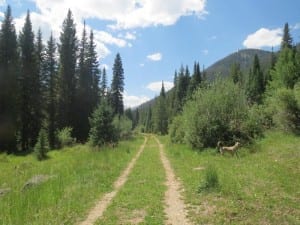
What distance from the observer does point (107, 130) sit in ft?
123

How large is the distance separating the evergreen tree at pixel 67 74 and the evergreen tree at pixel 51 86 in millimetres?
935

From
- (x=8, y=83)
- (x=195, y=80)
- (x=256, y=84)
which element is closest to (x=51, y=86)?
(x=8, y=83)

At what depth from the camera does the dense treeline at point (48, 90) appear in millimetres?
43375

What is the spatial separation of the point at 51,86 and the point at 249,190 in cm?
4554

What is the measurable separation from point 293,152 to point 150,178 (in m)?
8.22

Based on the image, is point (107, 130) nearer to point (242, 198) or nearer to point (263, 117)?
point (263, 117)

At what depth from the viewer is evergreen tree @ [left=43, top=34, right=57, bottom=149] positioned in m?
53.4

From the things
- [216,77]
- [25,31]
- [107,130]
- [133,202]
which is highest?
[25,31]

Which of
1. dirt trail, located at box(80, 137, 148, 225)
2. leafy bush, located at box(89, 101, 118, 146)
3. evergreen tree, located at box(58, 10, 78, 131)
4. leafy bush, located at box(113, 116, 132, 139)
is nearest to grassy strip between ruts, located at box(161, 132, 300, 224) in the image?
dirt trail, located at box(80, 137, 148, 225)

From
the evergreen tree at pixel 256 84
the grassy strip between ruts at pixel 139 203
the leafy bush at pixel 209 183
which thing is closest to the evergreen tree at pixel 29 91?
the grassy strip between ruts at pixel 139 203

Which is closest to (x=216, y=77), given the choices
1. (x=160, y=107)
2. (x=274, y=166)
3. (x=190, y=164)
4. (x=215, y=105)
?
(x=215, y=105)

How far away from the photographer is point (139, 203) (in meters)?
12.0

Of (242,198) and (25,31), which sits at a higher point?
(25,31)

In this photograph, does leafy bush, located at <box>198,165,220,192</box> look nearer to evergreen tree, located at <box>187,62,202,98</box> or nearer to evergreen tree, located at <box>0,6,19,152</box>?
evergreen tree, located at <box>0,6,19,152</box>
